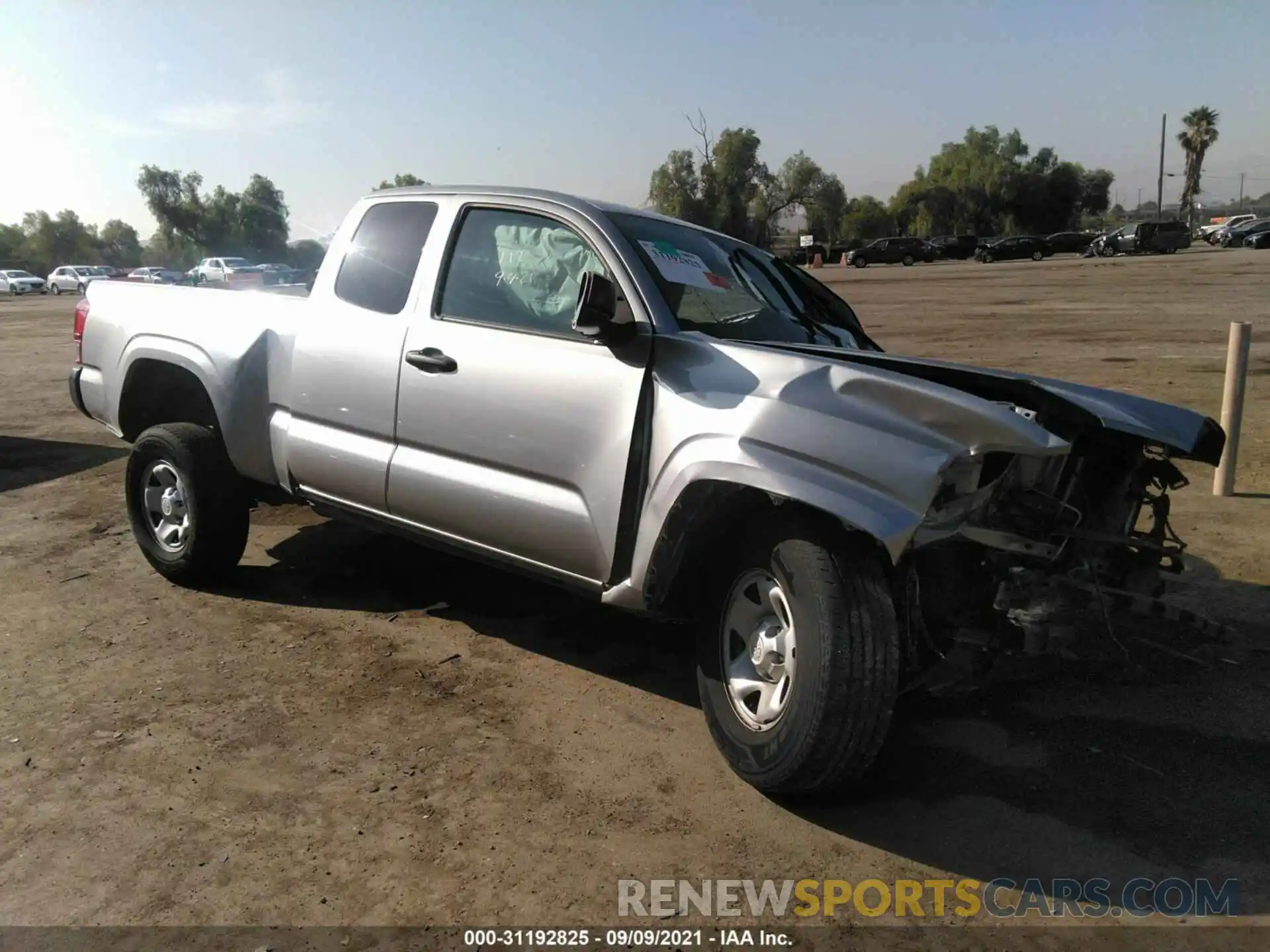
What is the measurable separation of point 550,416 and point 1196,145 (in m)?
111

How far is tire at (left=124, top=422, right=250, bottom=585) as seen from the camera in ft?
16.3

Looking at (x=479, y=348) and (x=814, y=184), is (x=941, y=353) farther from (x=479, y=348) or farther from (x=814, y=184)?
(x=814, y=184)

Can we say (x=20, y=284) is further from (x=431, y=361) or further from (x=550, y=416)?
(x=550, y=416)

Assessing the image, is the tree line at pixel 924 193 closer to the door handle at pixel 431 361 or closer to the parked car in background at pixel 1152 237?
the parked car in background at pixel 1152 237

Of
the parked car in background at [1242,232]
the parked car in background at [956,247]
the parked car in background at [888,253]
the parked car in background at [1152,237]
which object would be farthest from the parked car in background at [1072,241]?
the parked car in background at [888,253]

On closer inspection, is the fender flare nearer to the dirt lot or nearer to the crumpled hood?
the crumpled hood

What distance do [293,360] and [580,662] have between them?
6.35ft

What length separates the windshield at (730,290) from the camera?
385cm

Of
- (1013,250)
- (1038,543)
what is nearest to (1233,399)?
(1038,543)

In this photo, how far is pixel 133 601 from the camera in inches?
201

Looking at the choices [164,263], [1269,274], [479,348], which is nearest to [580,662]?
[479,348]

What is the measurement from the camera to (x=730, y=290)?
13.6 ft

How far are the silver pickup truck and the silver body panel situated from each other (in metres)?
0.01

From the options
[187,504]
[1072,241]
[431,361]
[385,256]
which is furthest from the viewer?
[1072,241]
